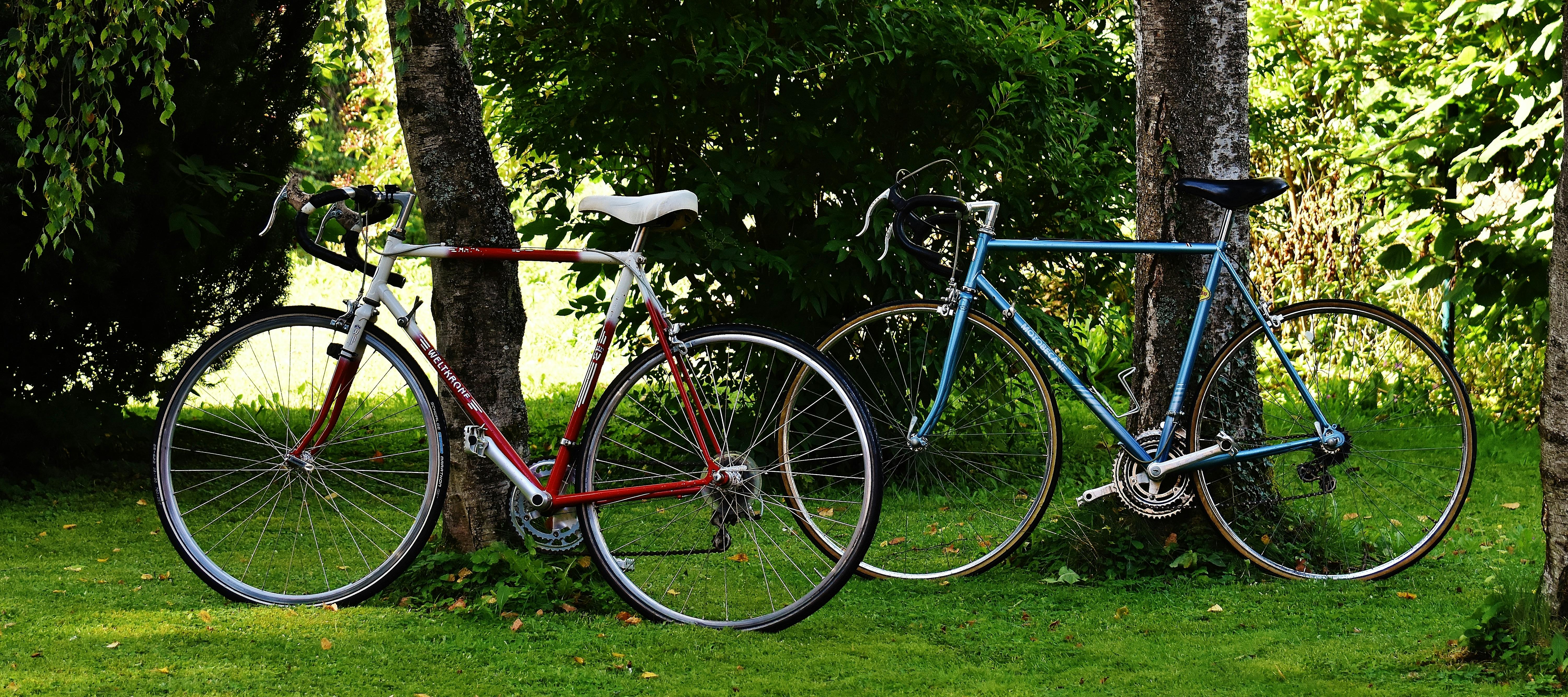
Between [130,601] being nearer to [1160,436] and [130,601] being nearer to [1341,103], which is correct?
[1160,436]

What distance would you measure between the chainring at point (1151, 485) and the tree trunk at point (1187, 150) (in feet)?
0.53

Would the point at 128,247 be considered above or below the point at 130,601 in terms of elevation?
above

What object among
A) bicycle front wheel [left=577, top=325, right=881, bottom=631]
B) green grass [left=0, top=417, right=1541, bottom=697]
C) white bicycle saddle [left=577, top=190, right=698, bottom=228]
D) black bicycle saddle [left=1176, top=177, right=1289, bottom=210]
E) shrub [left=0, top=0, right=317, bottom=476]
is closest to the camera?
green grass [left=0, top=417, right=1541, bottom=697]

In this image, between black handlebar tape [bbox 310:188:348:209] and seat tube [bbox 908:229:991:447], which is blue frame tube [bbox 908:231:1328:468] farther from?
black handlebar tape [bbox 310:188:348:209]

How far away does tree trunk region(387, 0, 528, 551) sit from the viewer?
346 centimetres

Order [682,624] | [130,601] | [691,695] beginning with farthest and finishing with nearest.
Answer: [130,601] → [682,624] → [691,695]

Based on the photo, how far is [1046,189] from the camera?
5.57 m

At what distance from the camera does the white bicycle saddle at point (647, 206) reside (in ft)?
10.6

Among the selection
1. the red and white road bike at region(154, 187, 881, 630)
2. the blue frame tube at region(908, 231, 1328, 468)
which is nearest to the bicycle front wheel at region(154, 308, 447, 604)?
the red and white road bike at region(154, 187, 881, 630)

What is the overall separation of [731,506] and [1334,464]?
1868 millimetres

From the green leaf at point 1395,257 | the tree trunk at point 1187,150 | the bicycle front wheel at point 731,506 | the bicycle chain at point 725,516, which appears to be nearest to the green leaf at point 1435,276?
the green leaf at point 1395,257

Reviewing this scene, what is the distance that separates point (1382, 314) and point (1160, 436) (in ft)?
2.37

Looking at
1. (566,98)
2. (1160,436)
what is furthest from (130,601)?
(1160,436)

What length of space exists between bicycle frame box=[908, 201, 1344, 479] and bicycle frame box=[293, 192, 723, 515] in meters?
0.95
